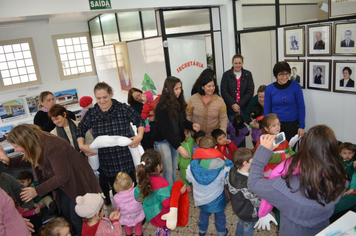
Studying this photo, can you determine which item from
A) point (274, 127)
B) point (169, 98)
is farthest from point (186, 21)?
point (274, 127)

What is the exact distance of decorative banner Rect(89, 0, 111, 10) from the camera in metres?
3.30

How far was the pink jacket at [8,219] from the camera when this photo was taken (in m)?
1.62

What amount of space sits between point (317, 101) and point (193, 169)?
2357 millimetres

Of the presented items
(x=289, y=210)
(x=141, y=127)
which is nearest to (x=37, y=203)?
(x=141, y=127)

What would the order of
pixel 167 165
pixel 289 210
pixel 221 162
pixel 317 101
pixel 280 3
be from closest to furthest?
pixel 289 210 < pixel 221 162 < pixel 167 165 < pixel 317 101 < pixel 280 3

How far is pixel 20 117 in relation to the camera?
22.3 feet

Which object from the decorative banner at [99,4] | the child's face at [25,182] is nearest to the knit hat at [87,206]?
the child's face at [25,182]

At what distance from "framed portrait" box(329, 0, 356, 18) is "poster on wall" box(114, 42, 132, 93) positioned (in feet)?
12.6

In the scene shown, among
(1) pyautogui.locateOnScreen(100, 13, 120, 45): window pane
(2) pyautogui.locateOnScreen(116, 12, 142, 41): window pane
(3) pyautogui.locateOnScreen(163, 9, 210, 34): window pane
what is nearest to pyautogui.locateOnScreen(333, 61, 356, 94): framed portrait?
(3) pyautogui.locateOnScreen(163, 9, 210, 34): window pane

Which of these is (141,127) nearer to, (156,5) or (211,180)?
(211,180)

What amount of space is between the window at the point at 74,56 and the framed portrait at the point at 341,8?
262 inches

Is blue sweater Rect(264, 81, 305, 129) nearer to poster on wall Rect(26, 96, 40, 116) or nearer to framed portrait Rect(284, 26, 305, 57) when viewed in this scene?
framed portrait Rect(284, 26, 305, 57)

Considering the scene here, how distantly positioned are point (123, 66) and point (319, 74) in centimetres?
409

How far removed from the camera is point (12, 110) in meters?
6.68
